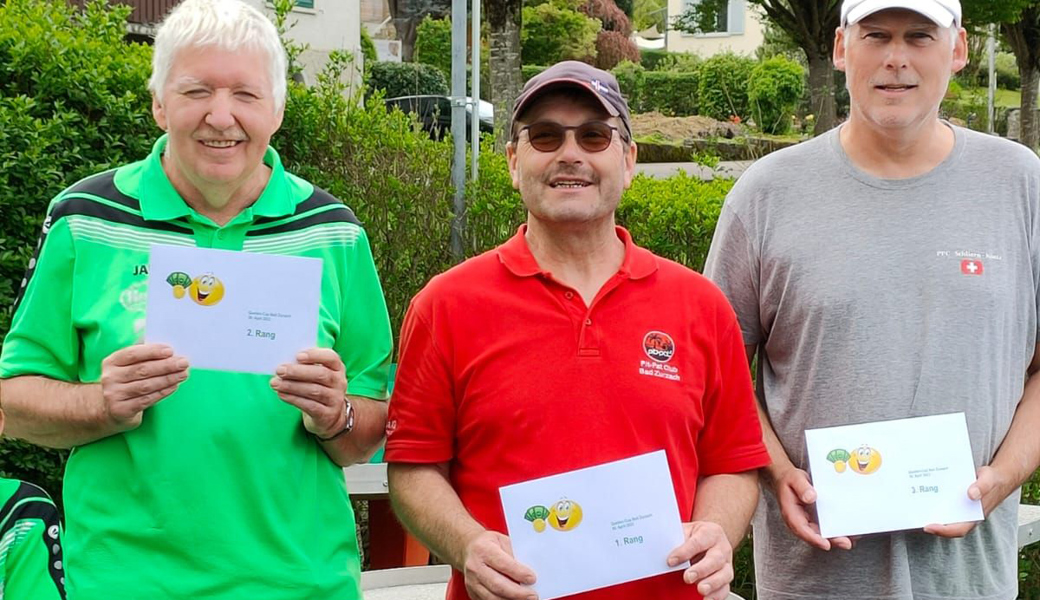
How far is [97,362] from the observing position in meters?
2.55

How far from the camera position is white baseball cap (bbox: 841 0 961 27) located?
2973 millimetres

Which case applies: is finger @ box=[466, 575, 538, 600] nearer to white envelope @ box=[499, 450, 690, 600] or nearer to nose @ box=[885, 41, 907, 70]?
white envelope @ box=[499, 450, 690, 600]

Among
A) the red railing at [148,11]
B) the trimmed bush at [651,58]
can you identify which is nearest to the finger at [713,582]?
the red railing at [148,11]

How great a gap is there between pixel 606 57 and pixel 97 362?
47259 millimetres

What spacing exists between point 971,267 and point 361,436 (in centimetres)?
159

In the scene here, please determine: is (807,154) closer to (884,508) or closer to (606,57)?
(884,508)

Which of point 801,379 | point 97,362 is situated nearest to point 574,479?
point 801,379

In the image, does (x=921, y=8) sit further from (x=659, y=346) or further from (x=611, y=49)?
(x=611, y=49)

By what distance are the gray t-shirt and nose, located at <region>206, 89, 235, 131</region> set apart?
1.40 meters

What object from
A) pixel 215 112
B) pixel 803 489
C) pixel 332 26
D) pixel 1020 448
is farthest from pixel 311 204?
pixel 332 26

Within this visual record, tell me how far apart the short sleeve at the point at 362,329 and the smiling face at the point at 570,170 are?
1.38 feet

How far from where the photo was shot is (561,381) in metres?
2.67

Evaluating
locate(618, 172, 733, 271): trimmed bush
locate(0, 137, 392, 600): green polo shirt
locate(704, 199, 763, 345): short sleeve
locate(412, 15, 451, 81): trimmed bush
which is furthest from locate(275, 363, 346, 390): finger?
locate(412, 15, 451, 81): trimmed bush

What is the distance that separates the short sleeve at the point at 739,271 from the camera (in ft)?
10.5
